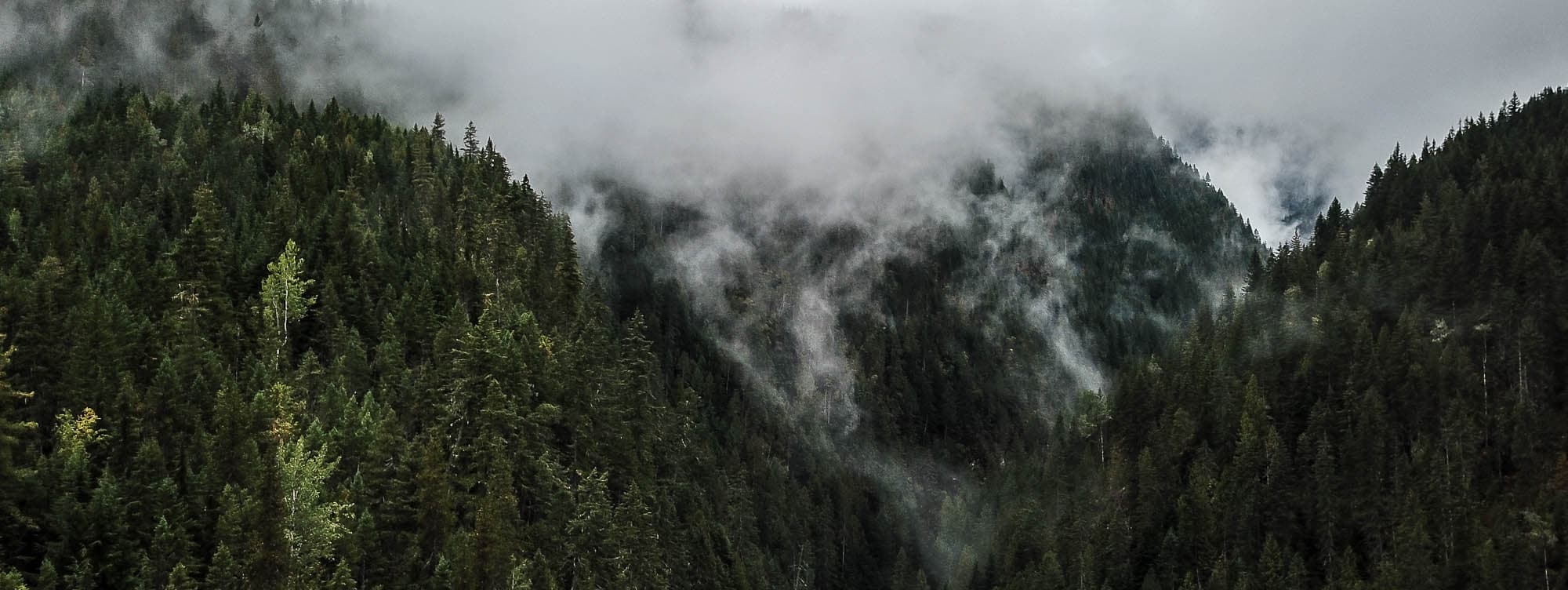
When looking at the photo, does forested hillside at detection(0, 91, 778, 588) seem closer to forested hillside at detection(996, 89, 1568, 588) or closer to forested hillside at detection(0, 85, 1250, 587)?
forested hillside at detection(0, 85, 1250, 587)

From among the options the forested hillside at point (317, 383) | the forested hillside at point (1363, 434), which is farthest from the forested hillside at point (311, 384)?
the forested hillside at point (1363, 434)

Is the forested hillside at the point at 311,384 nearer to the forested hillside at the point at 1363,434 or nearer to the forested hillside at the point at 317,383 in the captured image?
the forested hillside at the point at 317,383

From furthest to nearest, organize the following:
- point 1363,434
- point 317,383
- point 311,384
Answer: point 1363,434 → point 317,383 → point 311,384

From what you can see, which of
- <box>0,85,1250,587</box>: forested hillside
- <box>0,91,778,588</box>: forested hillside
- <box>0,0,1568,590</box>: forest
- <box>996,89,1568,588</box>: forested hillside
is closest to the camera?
<box>0,91,778,588</box>: forested hillside

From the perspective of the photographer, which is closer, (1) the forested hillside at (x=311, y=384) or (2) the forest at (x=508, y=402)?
(1) the forested hillside at (x=311, y=384)

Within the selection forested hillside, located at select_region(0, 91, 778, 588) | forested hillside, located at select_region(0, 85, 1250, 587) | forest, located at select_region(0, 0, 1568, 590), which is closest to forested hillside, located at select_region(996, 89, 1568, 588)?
forest, located at select_region(0, 0, 1568, 590)

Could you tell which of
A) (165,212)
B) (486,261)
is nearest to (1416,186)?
(486,261)

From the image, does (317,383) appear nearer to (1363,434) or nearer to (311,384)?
(311,384)

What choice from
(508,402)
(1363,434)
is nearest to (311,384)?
(508,402)

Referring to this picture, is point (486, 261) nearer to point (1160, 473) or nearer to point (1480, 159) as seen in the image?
point (1160, 473)
